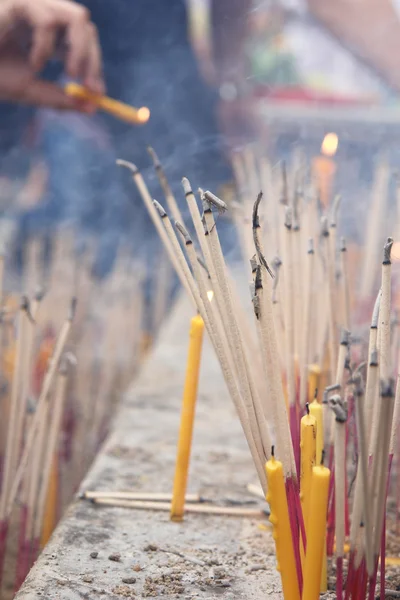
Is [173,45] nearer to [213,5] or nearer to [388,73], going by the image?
[213,5]

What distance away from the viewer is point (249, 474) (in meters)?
1.42

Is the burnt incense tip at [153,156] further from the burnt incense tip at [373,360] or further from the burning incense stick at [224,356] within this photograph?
the burnt incense tip at [373,360]

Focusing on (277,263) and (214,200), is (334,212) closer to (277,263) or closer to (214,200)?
(277,263)

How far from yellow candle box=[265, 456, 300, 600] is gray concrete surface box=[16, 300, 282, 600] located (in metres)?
0.15

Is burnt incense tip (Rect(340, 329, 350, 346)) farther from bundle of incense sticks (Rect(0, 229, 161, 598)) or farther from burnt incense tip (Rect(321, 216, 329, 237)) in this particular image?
bundle of incense sticks (Rect(0, 229, 161, 598))

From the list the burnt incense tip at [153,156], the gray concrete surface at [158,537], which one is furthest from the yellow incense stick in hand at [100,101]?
the gray concrete surface at [158,537]

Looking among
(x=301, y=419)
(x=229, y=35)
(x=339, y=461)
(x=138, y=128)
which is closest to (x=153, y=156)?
(x=301, y=419)

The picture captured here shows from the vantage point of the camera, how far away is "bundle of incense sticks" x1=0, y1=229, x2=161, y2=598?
122 cm

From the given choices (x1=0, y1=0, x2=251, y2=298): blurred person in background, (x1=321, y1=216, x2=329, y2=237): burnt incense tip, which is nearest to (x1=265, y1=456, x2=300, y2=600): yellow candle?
(x1=321, y1=216, x2=329, y2=237): burnt incense tip

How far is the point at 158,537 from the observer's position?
1129 millimetres

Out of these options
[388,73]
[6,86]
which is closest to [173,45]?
[388,73]

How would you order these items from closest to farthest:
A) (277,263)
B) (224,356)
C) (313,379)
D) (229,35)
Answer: (224,356) < (277,263) < (313,379) < (229,35)

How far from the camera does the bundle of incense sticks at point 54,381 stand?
4.00 ft

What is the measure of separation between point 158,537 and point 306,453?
39 centimetres
